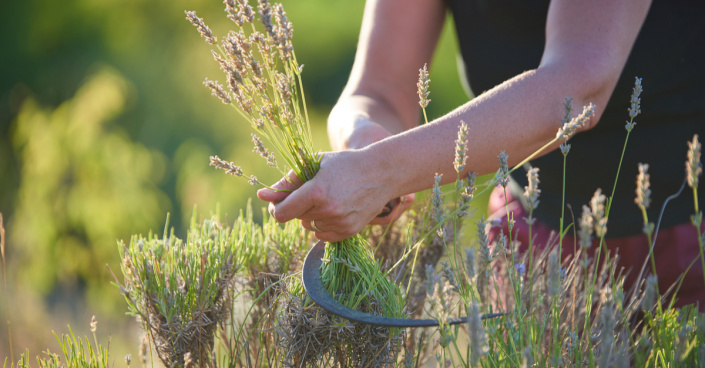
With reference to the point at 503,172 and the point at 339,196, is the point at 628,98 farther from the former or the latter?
the point at 339,196

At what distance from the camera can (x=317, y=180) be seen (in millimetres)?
909

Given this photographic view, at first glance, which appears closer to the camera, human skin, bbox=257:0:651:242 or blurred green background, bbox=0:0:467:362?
human skin, bbox=257:0:651:242

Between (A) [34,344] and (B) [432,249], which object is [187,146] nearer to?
(A) [34,344]

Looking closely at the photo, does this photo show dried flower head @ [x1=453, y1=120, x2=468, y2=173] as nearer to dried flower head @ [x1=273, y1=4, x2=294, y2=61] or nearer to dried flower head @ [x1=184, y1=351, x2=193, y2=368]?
dried flower head @ [x1=273, y1=4, x2=294, y2=61]

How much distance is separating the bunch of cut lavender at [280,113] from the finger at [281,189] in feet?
0.04

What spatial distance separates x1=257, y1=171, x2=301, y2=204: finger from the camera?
38.2 inches

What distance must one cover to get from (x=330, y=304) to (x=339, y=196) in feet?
0.54

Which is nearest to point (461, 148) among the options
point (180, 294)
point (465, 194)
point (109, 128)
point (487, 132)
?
point (465, 194)

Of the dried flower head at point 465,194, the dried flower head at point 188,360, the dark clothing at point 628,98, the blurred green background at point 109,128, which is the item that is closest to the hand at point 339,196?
the dried flower head at point 465,194

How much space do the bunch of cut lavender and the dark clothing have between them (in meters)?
0.72

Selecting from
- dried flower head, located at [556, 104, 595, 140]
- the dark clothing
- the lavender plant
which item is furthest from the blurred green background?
dried flower head, located at [556, 104, 595, 140]

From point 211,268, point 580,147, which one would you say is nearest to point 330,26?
point 580,147

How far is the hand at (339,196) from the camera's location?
0.91m

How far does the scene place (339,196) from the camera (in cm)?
92
